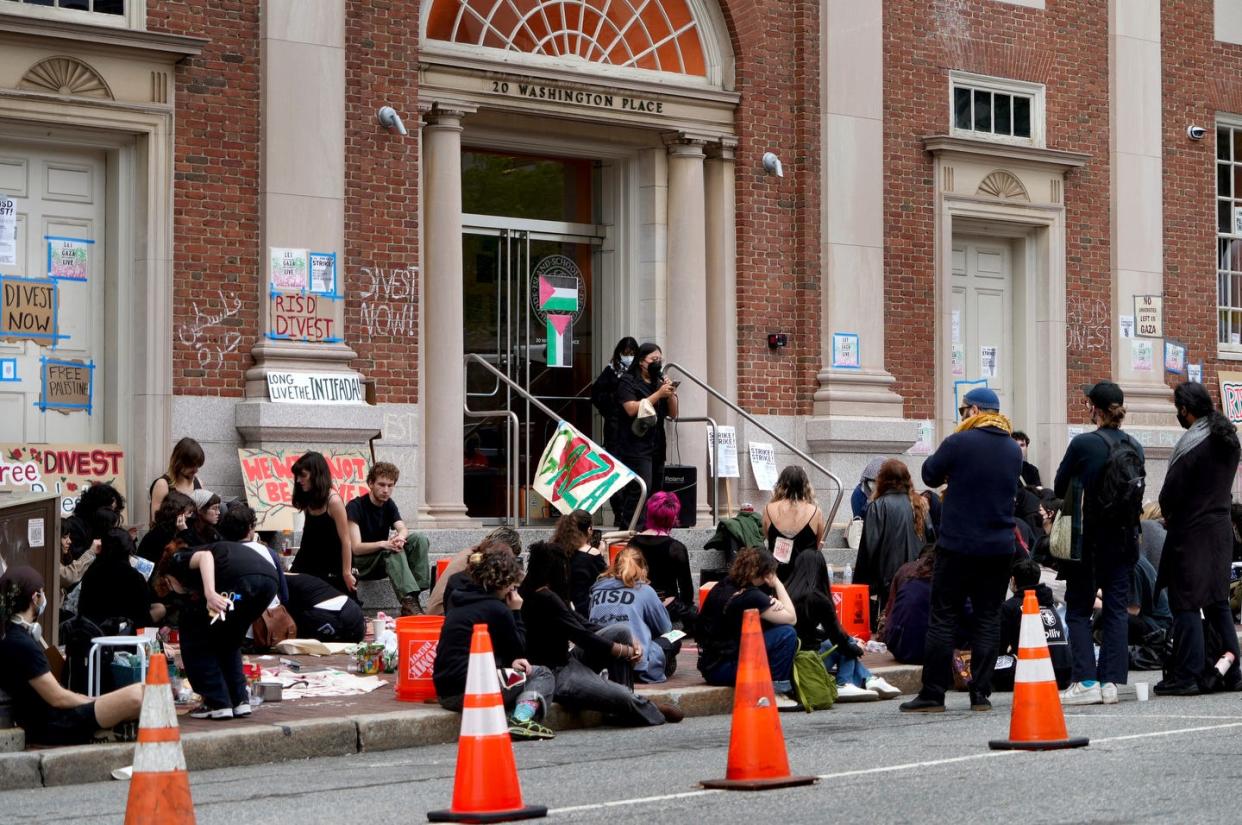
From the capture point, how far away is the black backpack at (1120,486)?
11.6m

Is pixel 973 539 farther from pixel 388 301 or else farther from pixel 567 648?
pixel 388 301

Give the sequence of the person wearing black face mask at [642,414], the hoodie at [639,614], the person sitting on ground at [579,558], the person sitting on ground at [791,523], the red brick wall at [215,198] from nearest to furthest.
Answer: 1. the hoodie at [639,614]
2. the person sitting on ground at [579,558]
3. the person sitting on ground at [791,523]
4. the red brick wall at [215,198]
5. the person wearing black face mask at [642,414]

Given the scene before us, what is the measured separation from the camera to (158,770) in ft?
22.3

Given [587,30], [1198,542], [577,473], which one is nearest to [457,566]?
[577,473]

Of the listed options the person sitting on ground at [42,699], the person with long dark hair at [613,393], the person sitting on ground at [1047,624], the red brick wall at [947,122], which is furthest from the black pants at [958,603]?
the red brick wall at [947,122]

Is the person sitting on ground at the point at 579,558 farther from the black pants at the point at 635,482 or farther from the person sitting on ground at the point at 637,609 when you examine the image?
the black pants at the point at 635,482

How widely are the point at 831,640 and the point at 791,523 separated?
1120 millimetres

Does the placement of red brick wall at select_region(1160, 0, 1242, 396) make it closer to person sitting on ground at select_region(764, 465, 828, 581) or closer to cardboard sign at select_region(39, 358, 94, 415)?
person sitting on ground at select_region(764, 465, 828, 581)

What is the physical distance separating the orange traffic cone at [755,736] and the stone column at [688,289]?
1050 centimetres

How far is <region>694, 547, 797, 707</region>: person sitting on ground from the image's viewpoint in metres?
12.0

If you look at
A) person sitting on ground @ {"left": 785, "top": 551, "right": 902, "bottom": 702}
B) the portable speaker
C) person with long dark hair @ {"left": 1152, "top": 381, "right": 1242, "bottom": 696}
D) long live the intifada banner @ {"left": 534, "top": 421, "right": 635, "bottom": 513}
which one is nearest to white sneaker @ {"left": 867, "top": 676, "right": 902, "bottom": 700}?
person sitting on ground @ {"left": 785, "top": 551, "right": 902, "bottom": 702}

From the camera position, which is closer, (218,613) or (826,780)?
(826,780)

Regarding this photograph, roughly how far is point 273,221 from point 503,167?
3.19 meters

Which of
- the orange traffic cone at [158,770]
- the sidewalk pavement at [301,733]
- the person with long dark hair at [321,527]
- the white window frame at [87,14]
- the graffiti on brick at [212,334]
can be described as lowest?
the sidewalk pavement at [301,733]
